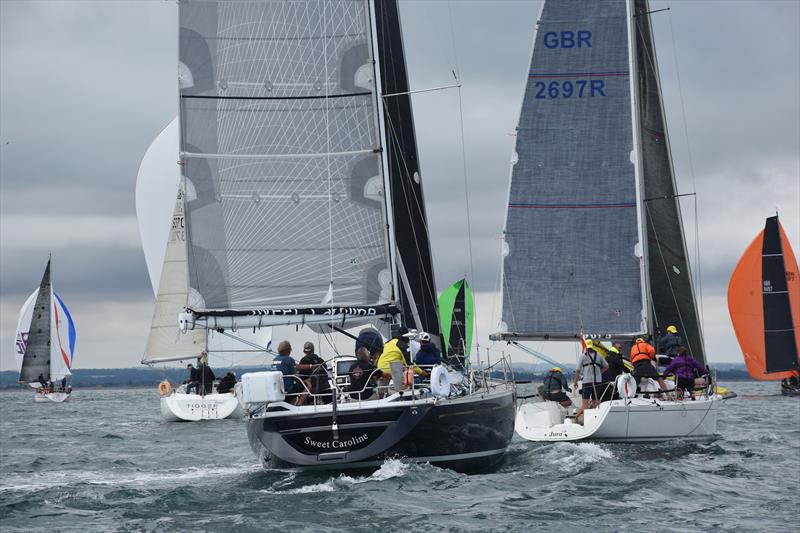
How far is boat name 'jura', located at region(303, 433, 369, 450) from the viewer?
13.9 meters

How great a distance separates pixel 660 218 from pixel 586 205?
7.45ft

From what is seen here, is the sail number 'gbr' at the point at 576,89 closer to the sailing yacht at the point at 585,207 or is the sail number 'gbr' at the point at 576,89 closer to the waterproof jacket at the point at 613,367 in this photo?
the sailing yacht at the point at 585,207

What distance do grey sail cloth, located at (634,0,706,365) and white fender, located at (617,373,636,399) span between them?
642 cm

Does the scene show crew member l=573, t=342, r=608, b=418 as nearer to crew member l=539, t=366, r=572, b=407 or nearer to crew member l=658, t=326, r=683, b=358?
crew member l=539, t=366, r=572, b=407

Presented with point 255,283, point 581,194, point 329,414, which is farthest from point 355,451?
point 581,194

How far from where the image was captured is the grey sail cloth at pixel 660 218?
87.6 feet

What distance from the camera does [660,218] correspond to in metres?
27.2

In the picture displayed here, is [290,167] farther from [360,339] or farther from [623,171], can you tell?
[623,171]

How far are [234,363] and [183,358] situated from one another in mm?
1899

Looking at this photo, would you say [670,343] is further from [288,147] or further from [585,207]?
[288,147]

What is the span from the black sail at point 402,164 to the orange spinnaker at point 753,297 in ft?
97.3

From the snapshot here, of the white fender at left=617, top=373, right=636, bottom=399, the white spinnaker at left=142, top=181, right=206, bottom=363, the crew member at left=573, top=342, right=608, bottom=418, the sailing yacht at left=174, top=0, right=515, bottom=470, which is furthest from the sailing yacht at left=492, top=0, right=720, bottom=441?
the white spinnaker at left=142, top=181, right=206, bottom=363

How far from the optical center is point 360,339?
1719cm

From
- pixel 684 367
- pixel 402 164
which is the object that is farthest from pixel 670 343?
pixel 402 164
